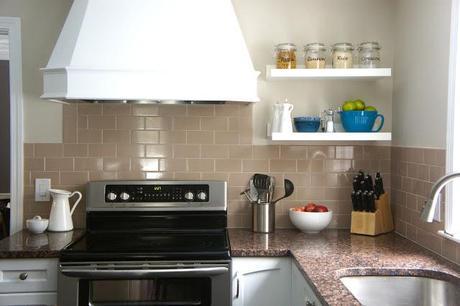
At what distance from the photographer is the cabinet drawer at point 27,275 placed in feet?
7.58

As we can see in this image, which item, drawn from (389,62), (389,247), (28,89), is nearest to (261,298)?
(389,247)

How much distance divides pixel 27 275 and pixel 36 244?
0.56 ft

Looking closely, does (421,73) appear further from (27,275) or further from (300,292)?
(27,275)

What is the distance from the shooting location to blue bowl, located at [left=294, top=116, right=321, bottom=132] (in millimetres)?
2738

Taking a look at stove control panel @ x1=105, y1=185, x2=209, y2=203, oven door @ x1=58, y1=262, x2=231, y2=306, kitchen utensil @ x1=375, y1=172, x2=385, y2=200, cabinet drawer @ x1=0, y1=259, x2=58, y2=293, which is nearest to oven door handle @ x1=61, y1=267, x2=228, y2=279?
oven door @ x1=58, y1=262, x2=231, y2=306

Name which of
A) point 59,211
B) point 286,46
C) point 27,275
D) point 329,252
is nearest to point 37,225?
point 59,211

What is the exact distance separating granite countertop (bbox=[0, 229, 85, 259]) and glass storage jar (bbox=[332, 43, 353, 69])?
1.68m

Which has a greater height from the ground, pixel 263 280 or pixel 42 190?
pixel 42 190

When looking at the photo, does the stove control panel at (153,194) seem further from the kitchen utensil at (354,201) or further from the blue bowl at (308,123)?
the kitchen utensil at (354,201)

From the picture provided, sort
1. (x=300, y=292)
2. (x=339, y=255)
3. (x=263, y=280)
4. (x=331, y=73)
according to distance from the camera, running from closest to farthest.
Answer: (x=300, y=292) → (x=339, y=255) → (x=263, y=280) → (x=331, y=73)

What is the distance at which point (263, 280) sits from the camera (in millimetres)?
2436

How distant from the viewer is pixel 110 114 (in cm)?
292

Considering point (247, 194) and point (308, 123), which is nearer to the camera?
point (308, 123)

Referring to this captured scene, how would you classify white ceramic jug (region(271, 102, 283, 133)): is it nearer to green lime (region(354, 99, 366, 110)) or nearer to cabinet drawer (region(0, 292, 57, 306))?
green lime (region(354, 99, 366, 110))
